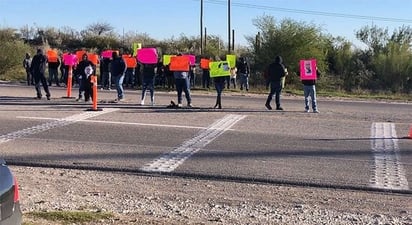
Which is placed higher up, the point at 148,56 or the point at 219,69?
the point at 148,56

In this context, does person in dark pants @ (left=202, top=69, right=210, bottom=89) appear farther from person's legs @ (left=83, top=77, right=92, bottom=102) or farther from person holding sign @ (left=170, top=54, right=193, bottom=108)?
person holding sign @ (left=170, top=54, right=193, bottom=108)

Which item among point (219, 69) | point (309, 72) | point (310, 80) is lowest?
point (310, 80)

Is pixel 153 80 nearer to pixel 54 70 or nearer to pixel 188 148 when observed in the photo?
pixel 188 148

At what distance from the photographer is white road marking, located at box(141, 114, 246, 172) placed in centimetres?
1169

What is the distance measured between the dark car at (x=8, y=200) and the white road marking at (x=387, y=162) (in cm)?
631

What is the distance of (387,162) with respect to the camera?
12680 mm

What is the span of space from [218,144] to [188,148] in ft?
2.61

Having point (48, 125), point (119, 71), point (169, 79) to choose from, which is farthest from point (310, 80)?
point (169, 79)

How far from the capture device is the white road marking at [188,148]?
1169 centimetres

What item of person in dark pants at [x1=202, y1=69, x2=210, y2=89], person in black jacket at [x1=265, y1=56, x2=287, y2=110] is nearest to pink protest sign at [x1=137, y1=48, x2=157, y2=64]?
person in black jacket at [x1=265, y1=56, x2=287, y2=110]

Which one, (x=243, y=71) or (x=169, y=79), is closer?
(x=169, y=79)

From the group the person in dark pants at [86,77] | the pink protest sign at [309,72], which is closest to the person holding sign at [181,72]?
the person in dark pants at [86,77]

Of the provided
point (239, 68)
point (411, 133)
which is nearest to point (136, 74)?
point (239, 68)

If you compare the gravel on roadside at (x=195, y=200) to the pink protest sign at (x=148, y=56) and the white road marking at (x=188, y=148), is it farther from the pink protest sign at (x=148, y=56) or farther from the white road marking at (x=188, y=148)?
the pink protest sign at (x=148, y=56)
